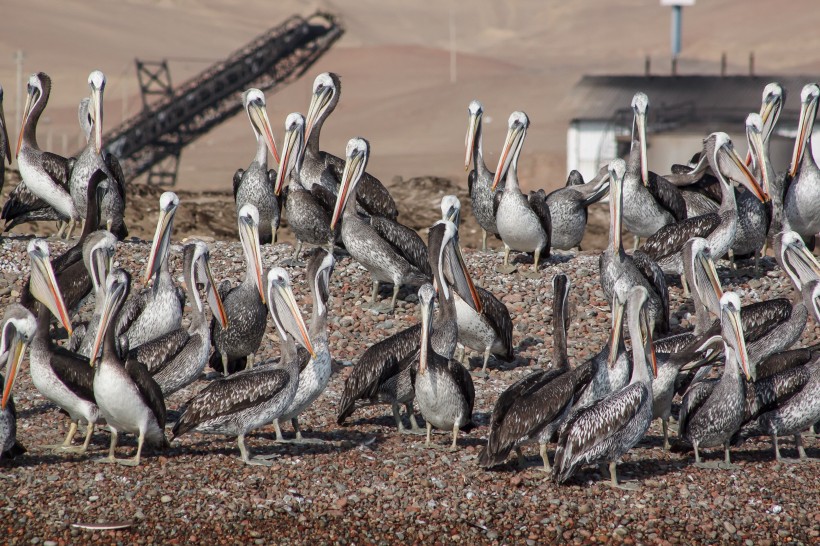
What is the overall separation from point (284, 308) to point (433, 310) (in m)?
1.43

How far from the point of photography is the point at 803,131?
46.2 feet

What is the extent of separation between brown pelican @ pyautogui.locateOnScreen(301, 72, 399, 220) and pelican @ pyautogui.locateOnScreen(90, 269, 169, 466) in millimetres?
5473

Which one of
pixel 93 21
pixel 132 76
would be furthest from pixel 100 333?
pixel 93 21

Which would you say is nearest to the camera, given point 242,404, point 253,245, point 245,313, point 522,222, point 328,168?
point 242,404

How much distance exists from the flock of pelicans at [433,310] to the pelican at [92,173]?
3 centimetres

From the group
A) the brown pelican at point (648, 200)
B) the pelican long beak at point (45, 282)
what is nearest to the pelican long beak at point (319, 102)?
the brown pelican at point (648, 200)

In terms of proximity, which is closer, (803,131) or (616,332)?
(616,332)

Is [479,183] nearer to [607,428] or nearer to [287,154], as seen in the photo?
[287,154]

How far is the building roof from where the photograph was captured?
34156 millimetres

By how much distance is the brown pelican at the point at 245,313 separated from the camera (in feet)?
33.2

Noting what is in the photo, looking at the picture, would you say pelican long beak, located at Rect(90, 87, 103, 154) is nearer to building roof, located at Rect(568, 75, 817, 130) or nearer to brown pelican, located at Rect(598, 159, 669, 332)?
brown pelican, located at Rect(598, 159, 669, 332)

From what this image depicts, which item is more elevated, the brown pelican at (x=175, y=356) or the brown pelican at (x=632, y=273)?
the brown pelican at (x=632, y=273)

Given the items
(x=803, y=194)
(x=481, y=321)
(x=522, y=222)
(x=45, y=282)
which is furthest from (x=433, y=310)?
(x=803, y=194)

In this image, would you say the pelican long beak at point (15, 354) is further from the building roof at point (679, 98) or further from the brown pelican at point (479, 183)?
the building roof at point (679, 98)
